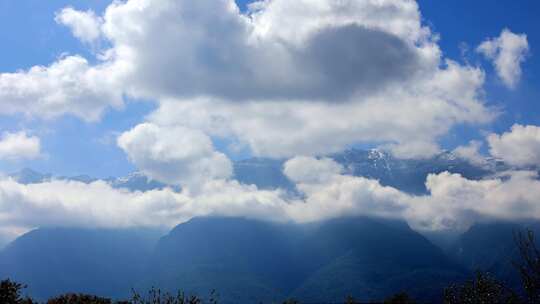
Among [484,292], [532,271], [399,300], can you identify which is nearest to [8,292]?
[399,300]

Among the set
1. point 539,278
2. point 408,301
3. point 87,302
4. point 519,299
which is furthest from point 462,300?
point 87,302

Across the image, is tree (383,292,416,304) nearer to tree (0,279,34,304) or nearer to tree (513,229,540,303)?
tree (513,229,540,303)

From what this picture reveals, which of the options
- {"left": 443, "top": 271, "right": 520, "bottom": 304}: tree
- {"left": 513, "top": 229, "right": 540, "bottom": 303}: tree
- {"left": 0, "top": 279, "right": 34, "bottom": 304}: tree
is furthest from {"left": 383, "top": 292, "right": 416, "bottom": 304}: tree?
{"left": 0, "top": 279, "right": 34, "bottom": 304}: tree

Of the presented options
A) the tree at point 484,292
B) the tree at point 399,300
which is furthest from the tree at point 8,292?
the tree at point 484,292

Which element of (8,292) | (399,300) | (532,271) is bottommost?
(399,300)

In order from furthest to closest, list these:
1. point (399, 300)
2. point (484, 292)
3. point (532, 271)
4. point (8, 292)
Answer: point (484, 292)
point (399, 300)
point (8, 292)
point (532, 271)

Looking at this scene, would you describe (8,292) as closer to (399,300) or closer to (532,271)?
(399,300)

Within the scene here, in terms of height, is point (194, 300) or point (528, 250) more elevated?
point (528, 250)

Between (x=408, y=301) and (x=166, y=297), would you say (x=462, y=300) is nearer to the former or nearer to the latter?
(x=408, y=301)

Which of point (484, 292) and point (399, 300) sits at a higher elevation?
point (484, 292)

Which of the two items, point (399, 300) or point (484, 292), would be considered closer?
point (399, 300)

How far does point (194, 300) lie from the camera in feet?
254

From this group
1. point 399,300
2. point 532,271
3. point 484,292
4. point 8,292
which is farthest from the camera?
point 484,292

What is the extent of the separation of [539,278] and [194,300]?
145ft
